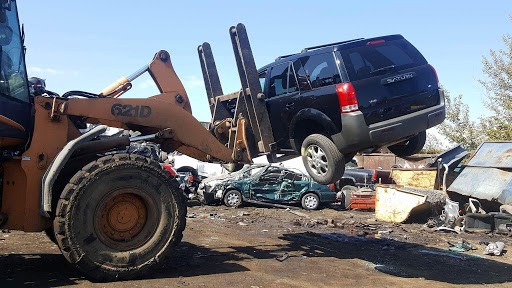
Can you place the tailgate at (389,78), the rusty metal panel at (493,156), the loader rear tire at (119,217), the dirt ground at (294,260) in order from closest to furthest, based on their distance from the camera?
the loader rear tire at (119,217) < the dirt ground at (294,260) < the tailgate at (389,78) < the rusty metal panel at (493,156)

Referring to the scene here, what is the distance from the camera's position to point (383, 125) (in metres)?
6.41

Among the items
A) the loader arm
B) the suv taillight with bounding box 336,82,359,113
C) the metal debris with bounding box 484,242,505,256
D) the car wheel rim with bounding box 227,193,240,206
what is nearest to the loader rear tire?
the loader arm

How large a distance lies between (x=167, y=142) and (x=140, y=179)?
943 mm

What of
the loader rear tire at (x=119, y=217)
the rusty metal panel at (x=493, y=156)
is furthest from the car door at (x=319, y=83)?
the rusty metal panel at (x=493, y=156)

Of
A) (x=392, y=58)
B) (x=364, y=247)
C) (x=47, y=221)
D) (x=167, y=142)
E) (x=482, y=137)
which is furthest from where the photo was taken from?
(x=482, y=137)

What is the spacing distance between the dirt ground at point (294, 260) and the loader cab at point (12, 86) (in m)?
1.65

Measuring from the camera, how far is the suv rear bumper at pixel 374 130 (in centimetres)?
635

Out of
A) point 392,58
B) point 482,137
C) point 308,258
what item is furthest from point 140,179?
point 482,137

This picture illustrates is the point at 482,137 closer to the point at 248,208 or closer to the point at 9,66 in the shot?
the point at 248,208

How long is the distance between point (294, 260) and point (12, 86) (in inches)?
180

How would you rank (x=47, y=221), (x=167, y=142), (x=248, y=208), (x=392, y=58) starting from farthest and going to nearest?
(x=248, y=208) → (x=392, y=58) → (x=167, y=142) → (x=47, y=221)

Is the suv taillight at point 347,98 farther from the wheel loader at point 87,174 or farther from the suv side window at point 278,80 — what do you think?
the wheel loader at point 87,174

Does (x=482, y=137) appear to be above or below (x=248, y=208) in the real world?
above

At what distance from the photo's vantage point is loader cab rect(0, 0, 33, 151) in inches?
203
